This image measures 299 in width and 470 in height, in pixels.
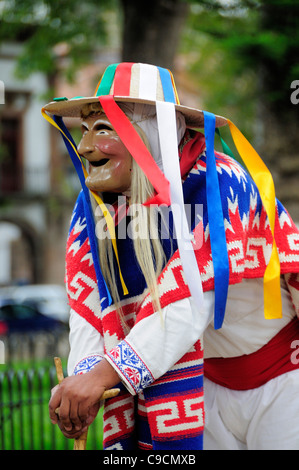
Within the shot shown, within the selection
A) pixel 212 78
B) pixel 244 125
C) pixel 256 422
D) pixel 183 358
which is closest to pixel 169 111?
pixel 183 358

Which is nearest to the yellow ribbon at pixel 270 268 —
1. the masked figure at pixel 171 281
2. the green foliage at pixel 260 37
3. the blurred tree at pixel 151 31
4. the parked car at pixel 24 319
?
the masked figure at pixel 171 281

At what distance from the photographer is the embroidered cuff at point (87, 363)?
2.07 metres

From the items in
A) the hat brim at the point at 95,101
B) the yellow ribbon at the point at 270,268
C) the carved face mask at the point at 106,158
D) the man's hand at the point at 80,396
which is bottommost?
the man's hand at the point at 80,396

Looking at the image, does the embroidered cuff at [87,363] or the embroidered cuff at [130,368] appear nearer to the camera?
the embroidered cuff at [130,368]

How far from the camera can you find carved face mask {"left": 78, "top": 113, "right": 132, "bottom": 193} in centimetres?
213

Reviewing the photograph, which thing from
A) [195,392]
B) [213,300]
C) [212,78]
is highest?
[212,78]

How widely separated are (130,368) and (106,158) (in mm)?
758

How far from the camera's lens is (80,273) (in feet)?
7.53

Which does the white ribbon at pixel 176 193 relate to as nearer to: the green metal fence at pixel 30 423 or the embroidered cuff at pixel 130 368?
the embroidered cuff at pixel 130 368

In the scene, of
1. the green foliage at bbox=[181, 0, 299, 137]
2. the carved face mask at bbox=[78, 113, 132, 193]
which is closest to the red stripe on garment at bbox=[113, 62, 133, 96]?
the carved face mask at bbox=[78, 113, 132, 193]

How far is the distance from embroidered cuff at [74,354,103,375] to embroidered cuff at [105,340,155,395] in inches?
6.0

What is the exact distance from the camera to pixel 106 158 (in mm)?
2162
